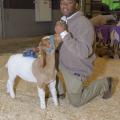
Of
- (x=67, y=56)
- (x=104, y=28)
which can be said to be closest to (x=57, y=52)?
(x=67, y=56)

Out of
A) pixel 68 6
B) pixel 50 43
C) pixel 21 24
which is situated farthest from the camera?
pixel 21 24

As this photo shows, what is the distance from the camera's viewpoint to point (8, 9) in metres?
6.83

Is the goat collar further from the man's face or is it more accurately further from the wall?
the wall

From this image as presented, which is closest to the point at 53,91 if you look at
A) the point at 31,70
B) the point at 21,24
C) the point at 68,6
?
the point at 31,70

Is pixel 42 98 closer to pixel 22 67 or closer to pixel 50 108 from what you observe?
pixel 50 108

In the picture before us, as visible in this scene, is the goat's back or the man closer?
the man

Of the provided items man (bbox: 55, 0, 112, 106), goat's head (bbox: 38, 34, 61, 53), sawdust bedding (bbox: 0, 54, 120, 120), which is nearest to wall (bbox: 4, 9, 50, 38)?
sawdust bedding (bbox: 0, 54, 120, 120)

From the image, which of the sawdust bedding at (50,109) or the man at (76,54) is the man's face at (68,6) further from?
the sawdust bedding at (50,109)

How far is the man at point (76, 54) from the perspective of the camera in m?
2.04

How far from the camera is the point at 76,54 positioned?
82.0 inches

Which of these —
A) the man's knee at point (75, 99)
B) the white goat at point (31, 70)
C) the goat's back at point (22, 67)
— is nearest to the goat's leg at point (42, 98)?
the white goat at point (31, 70)

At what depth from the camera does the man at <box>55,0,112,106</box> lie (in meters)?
2.04

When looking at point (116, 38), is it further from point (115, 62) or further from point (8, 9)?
point (8, 9)

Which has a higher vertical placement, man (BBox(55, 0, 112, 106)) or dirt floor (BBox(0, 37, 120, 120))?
man (BBox(55, 0, 112, 106))
